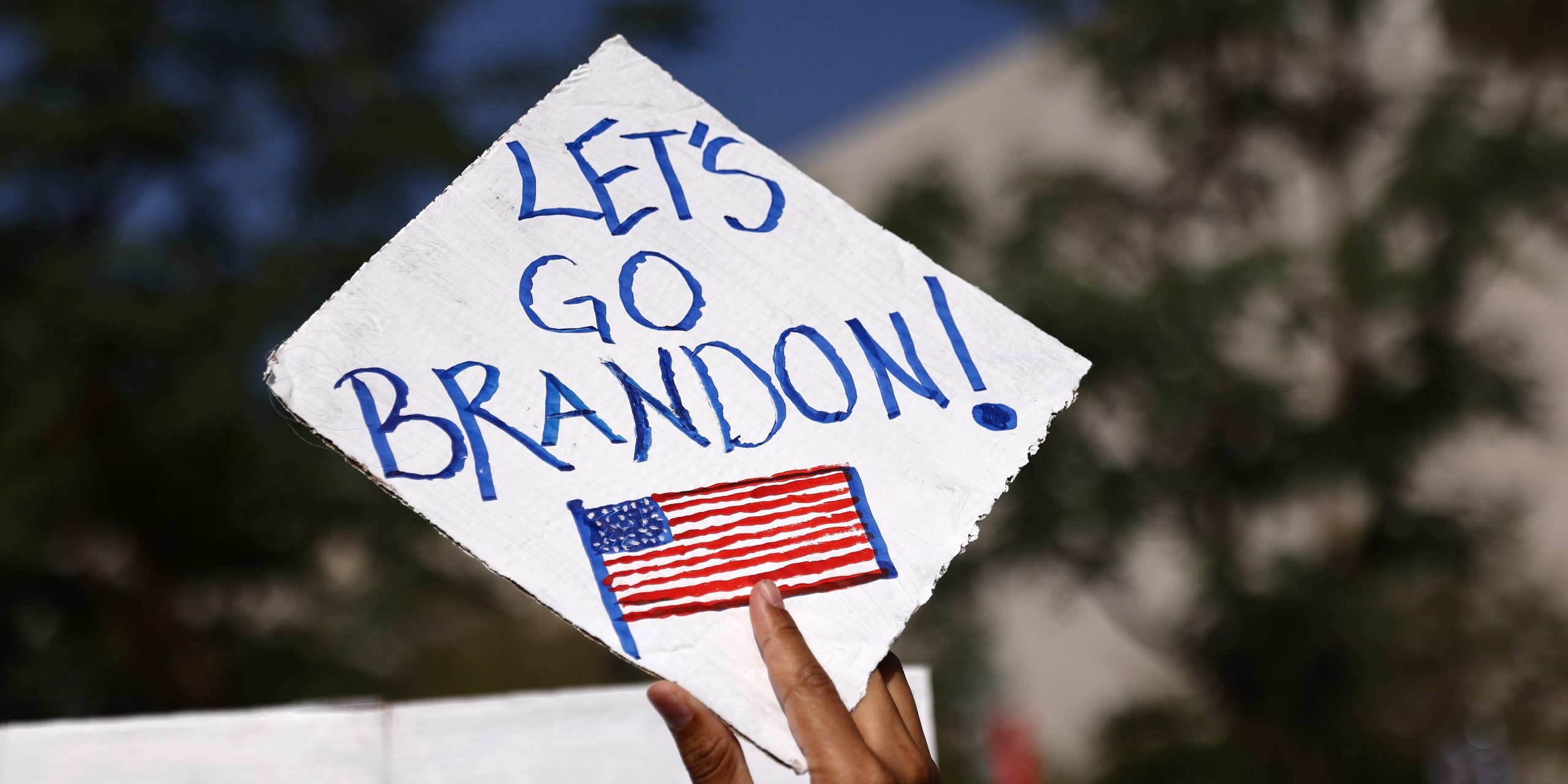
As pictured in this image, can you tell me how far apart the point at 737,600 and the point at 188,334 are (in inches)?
254

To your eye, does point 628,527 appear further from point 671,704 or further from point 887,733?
point 887,733

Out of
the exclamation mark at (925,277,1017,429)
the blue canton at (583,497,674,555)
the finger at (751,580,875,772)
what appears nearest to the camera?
the finger at (751,580,875,772)

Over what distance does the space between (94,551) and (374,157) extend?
310cm

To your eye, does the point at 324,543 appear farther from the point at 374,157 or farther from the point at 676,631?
the point at 676,631

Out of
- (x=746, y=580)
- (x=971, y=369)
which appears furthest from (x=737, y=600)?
(x=971, y=369)

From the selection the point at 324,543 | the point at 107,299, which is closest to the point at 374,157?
the point at 107,299

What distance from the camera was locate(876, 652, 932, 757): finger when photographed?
1615 millimetres

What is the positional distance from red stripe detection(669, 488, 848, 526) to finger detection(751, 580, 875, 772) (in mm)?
117

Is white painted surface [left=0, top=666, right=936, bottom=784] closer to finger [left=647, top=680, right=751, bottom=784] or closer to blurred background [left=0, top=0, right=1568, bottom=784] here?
finger [left=647, top=680, right=751, bottom=784]

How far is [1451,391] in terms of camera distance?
7840 mm

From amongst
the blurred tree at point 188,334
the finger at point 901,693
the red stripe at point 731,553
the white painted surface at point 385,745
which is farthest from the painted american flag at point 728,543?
the blurred tree at point 188,334

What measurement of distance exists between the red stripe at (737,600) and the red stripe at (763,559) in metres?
0.02

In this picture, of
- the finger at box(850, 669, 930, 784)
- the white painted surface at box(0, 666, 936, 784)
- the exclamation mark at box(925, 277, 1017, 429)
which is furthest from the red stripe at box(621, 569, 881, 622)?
the white painted surface at box(0, 666, 936, 784)

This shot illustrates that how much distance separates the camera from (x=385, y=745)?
2078mm
